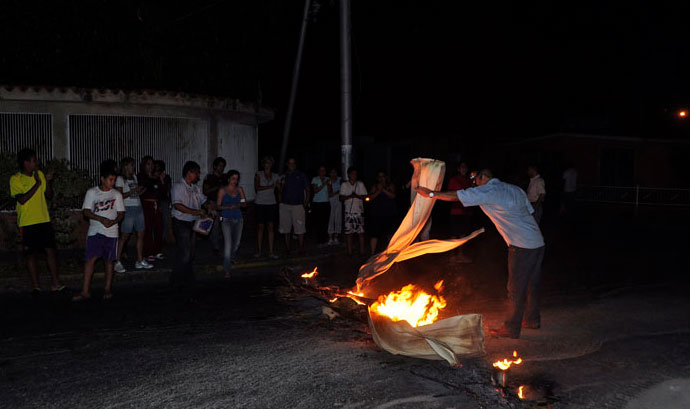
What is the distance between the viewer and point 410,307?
6.08 metres

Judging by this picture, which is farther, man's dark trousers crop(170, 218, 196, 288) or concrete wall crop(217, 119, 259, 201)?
concrete wall crop(217, 119, 259, 201)

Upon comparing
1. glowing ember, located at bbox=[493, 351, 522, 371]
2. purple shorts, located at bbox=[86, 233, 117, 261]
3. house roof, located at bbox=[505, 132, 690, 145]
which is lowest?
glowing ember, located at bbox=[493, 351, 522, 371]

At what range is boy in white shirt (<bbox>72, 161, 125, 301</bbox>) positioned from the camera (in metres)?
8.04

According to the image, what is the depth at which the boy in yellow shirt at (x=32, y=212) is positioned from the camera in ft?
26.9

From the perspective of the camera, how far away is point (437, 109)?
28266mm

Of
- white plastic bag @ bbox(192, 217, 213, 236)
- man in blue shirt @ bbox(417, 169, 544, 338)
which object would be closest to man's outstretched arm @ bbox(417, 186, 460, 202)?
man in blue shirt @ bbox(417, 169, 544, 338)

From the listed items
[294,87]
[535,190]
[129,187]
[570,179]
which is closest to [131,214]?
[129,187]

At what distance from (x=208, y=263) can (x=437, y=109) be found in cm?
1950

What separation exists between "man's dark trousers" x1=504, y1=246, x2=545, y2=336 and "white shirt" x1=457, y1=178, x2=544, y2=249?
10 centimetres

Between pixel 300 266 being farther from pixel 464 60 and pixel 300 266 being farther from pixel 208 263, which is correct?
pixel 464 60

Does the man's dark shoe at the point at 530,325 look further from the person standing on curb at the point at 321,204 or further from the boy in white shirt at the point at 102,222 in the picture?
the person standing on curb at the point at 321,204

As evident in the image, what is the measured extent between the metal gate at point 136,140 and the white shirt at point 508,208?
8970 millimetres

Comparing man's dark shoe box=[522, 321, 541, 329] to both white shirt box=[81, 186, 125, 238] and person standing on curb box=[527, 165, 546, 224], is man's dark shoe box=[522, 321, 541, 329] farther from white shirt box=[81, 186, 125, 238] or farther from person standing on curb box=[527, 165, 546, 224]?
white shirt box=[81, 186, 125, 238]

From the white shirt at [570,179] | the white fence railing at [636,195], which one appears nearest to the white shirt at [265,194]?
the white shirt at [570,179]
